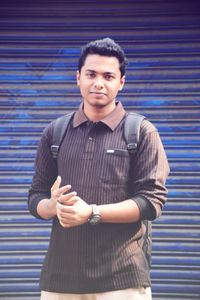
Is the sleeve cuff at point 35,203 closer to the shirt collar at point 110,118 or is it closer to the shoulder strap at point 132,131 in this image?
the shirt collar at point 110,118

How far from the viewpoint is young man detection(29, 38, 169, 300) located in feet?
6.74

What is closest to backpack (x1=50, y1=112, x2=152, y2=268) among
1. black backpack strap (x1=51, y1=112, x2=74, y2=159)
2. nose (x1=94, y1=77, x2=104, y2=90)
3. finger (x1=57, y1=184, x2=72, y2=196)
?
black backpack strap (x1=51, y1=112, x2=74, y2=159)

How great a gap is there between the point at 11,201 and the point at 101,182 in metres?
3.11

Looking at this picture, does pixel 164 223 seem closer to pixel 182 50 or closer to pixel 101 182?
pixel 182 50

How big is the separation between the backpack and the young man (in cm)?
3

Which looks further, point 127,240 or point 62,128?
point 62,128

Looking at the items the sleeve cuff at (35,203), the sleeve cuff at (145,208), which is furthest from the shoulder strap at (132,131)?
the sleeve cuff at (35,203)

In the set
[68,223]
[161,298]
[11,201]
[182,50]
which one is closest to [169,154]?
[182,50]

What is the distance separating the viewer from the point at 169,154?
497cm

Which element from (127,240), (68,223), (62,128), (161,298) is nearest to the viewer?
(68,223)

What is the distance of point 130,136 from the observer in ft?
7.32

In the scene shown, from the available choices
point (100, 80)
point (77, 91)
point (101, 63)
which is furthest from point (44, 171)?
point (77, 91)

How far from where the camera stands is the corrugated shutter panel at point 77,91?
488cm

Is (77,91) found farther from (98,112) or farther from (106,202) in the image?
(106,202)
